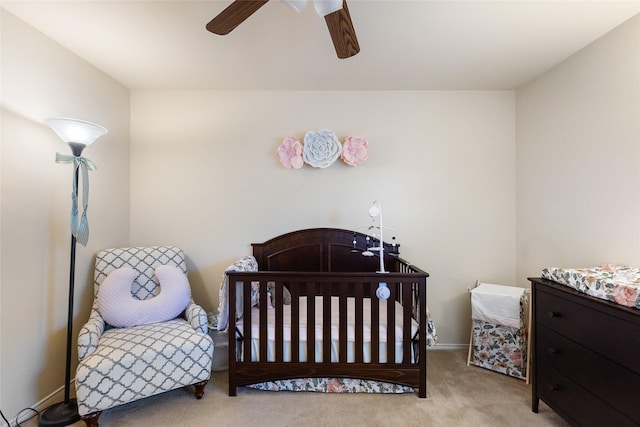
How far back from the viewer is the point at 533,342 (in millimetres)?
1755

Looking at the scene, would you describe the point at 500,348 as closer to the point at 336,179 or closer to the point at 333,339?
the point at 333,339

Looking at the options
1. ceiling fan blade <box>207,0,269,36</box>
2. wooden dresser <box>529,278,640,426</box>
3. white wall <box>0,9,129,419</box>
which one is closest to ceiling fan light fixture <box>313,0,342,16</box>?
ceiling fan blade <box>207,0,269,36</box>

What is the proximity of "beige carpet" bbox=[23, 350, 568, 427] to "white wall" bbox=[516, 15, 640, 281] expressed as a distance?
42.1 inches

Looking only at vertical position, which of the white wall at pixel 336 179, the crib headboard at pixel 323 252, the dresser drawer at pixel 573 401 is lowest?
the dresser drawer at pixel 573 401

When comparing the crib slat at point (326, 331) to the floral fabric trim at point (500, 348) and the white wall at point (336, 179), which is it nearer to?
the white wall at point (336, 179)

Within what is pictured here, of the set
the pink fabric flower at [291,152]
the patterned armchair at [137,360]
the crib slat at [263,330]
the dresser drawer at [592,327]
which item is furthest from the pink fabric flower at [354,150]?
the patterned armchair at [137,360]

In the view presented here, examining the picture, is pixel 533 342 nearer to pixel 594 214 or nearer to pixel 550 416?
pixel 550 416

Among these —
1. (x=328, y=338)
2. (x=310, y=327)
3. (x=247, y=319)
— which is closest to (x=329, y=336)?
(x=328, y=338)

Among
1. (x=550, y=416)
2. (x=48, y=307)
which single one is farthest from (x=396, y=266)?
(x=48, y=307)

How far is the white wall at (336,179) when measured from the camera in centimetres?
268

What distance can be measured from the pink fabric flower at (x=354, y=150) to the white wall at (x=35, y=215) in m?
2.04

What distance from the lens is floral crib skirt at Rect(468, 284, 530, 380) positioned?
2150 mm

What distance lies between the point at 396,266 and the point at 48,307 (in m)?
2.55

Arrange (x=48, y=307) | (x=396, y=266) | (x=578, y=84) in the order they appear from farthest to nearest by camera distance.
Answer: (x=396, y=266), (x=578, y=84), (x=48, y=307)
